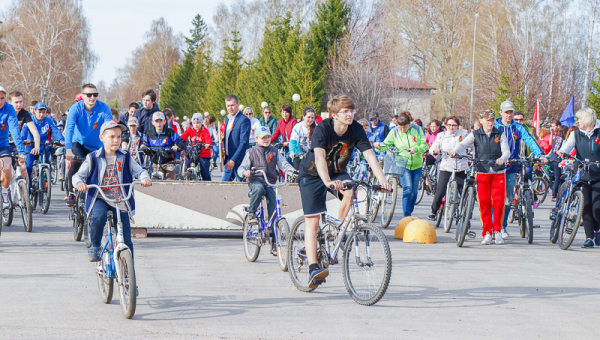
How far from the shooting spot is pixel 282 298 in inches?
263

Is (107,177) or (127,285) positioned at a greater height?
(107,177)

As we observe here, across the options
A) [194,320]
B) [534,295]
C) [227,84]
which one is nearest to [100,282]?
[194,320]

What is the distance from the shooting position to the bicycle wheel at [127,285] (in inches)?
219

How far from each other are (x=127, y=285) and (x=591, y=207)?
725 cm

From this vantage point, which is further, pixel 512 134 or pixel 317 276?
pixel 512 134

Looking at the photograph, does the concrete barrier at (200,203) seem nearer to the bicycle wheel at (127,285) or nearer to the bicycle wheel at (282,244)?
the bicycle wheel at (282,244)

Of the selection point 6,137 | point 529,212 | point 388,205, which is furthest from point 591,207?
point 6,137

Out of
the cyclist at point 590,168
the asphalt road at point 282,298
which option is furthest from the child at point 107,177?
the cyclist at point 590,168

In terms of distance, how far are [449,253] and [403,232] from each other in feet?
4.92

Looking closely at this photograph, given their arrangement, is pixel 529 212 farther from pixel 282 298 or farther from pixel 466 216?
pixel 282 298

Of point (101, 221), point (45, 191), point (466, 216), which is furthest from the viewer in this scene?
point (45, 191)

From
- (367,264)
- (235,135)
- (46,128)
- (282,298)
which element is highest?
(46,128)

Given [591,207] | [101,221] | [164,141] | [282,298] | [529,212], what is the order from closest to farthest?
[101,221] → [282,298] → [591,207] → [529,212] → [164,141]

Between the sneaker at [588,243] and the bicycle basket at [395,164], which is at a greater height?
the bicycle basket at [395,164]
